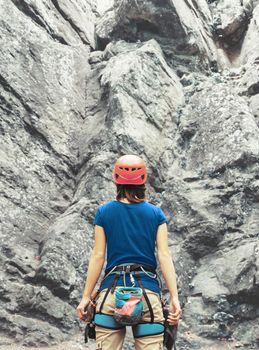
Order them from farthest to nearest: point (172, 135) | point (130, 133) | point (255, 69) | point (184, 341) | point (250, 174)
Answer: point (255, 69)
point (172, 135)
point (130, 133)
point (250, 174)
point (184, 341)

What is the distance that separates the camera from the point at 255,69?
15695 millimetres

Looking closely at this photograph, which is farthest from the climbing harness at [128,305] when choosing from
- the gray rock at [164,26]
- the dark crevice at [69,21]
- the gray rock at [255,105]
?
the dark crevice at [69,21]

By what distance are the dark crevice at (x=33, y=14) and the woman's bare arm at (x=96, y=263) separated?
42.0 feet

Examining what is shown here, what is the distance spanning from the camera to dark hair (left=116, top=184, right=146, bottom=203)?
5.09 meters

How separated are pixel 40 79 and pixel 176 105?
419 centimetres

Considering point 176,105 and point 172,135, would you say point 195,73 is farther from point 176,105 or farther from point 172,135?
point 172,135

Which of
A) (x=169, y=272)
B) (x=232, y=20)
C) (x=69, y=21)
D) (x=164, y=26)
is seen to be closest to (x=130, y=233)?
(x=169, y=272)

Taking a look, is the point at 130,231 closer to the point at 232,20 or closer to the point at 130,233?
the point at 130,233

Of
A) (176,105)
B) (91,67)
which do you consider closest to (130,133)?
(176,105)

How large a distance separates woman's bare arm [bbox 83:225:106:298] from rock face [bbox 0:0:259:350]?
519 centimetres

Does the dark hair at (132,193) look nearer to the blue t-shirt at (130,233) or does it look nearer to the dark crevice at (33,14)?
the blue t-shirt at (130,233)

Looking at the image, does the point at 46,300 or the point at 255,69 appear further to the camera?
the point at 255,69

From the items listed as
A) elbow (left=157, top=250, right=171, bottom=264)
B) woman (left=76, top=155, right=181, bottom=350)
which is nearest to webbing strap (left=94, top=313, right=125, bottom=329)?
woman (left=76, top=155, right=181, bottom=350)

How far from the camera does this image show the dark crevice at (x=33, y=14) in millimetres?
15993
